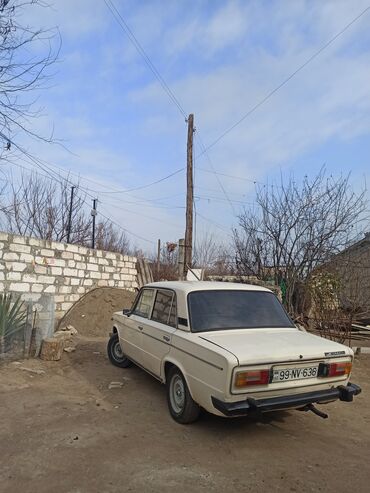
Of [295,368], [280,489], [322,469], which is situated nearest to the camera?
[280,489]

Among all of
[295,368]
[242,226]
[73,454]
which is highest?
[242,226]

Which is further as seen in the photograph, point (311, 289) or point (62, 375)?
point (311, 289)

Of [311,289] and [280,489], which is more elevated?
[311,289]

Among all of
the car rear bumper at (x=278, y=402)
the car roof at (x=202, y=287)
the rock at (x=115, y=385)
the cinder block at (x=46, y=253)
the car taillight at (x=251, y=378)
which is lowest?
the rock at (x=115, y=385)

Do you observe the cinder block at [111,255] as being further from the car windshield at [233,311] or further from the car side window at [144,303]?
the car windshield at [233,311]

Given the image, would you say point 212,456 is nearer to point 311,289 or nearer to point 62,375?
point 62,375

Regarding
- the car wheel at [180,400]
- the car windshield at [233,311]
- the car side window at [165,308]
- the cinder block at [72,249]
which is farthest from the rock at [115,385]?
the cinder block at [72,249]

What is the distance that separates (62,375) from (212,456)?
3600 mm

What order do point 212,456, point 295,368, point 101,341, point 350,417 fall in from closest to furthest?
point 212,456 < point 295,368 < point 350,417 < point 101,341

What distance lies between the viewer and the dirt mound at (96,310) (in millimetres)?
10820

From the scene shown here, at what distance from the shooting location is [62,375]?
6688mm

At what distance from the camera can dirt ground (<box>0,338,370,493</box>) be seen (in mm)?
3314

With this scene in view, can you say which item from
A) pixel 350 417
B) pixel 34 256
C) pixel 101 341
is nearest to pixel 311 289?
pixel 101 341

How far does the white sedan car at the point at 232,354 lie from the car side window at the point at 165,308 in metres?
0.01
